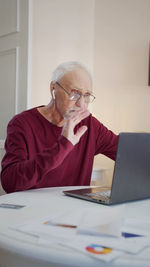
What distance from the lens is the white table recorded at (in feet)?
1.95

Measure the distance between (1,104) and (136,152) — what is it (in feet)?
6.10

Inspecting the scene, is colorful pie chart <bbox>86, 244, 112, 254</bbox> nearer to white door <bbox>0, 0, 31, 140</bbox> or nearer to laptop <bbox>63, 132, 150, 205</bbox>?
laptop <bbox>63, 132, 150, 205</bbox>

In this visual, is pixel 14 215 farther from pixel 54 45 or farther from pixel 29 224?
pixel 54 45

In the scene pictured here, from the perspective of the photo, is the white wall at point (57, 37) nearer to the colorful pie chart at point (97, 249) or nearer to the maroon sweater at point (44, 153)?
the maroon sweater at point (44, 153)

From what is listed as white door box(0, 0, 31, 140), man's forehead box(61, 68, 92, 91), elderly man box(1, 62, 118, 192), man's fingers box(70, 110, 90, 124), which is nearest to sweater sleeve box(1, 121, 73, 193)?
elderly man box(1, 62, 118, 192)

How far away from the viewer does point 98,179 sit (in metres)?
2.65

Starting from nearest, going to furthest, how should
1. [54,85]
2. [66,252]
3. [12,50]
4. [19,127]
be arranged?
[66,252], [19,127], [54,85], [12,50]

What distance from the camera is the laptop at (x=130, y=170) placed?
0.98 meters

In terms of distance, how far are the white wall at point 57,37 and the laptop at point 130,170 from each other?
1.60m

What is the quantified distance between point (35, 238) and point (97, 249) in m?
0.14

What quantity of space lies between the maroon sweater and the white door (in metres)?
0.88

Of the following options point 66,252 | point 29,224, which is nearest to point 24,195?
point 29,224

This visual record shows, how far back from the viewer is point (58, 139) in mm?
1295

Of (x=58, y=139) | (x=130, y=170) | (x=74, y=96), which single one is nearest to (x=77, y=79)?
(x=74, y=96)
